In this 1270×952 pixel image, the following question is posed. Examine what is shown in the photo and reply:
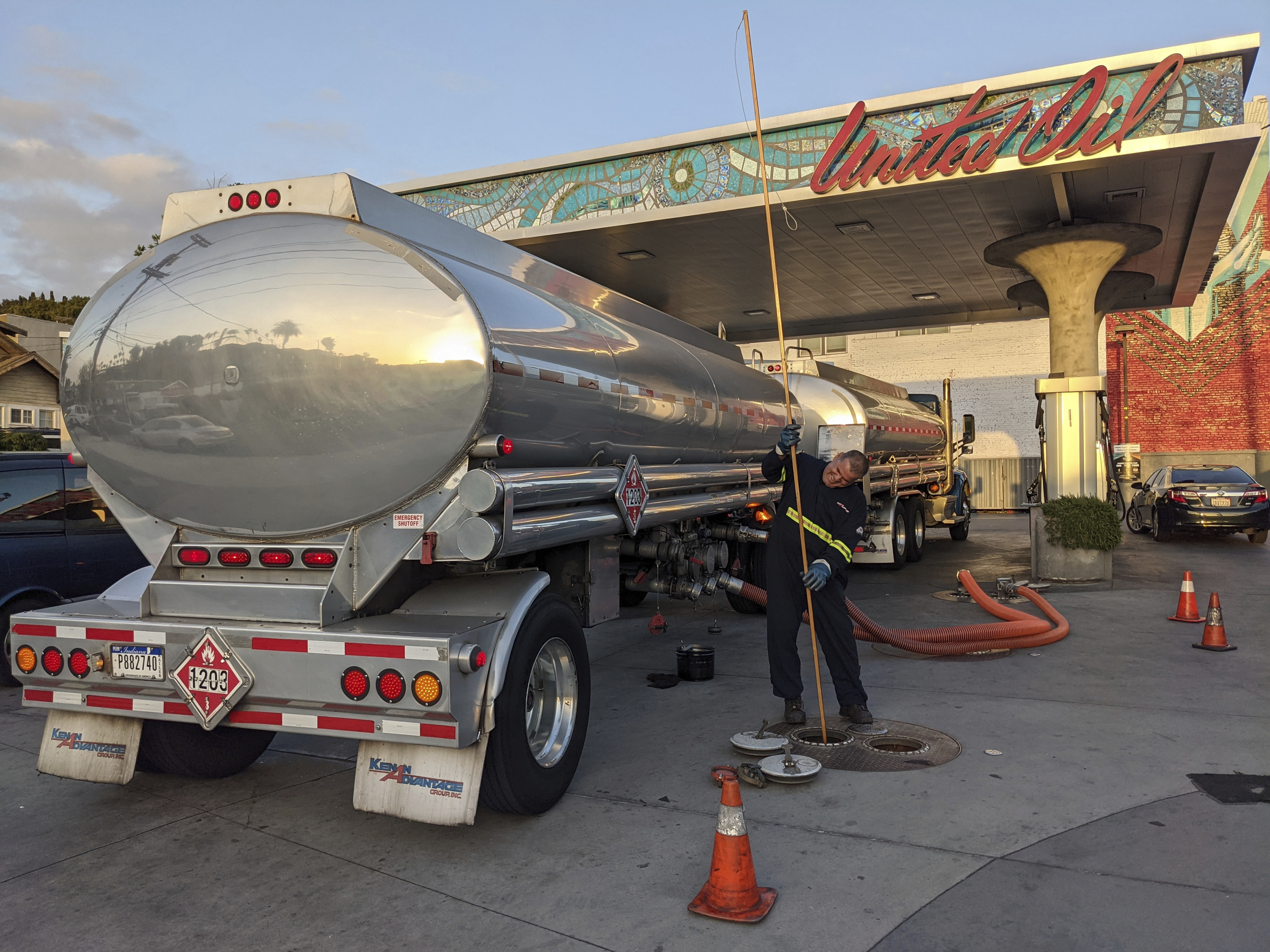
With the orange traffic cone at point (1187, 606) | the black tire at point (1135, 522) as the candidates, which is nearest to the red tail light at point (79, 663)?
the orange traffic cone at point (1187, 606)

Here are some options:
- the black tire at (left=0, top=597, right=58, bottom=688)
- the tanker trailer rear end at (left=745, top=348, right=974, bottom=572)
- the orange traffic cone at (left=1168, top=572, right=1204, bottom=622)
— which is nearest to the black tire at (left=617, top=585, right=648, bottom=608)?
the tanker trailer rear end at (left=745, top=348, right=974, bottom=572)

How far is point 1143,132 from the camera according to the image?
10.9m

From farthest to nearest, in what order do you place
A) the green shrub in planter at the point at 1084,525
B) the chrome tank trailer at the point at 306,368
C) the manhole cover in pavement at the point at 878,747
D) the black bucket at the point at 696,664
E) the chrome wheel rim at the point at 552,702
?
the green shrub in planter at the point at 1084,525
the black bucket at the point at 696,664
the manhole cover in pavement at the point at 878,747
the chrome wheel rim at the point at 552,702
the chrome tank trailer at the point at 306,368

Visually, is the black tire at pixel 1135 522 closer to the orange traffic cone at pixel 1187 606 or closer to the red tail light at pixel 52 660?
the orange traffic cone at pixel 1187 606

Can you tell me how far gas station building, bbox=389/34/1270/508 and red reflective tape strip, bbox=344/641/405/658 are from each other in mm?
7463

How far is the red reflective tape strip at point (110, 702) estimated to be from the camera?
14.4ft

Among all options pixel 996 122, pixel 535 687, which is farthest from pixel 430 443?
pixel 996 122

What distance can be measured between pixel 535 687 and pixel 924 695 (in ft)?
11.3

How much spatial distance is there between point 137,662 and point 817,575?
3825 mm

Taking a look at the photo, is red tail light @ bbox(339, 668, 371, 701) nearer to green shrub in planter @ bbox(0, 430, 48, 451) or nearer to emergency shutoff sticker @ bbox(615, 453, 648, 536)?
emergency shutoff sticker @ bbox(615, 453, 648, 536)

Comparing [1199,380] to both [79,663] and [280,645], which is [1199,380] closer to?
[280,645]

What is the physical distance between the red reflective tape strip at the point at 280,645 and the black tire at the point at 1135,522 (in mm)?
20435

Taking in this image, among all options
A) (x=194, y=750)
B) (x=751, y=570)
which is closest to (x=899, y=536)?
(x=751, y=570)

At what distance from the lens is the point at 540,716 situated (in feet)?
16.3
